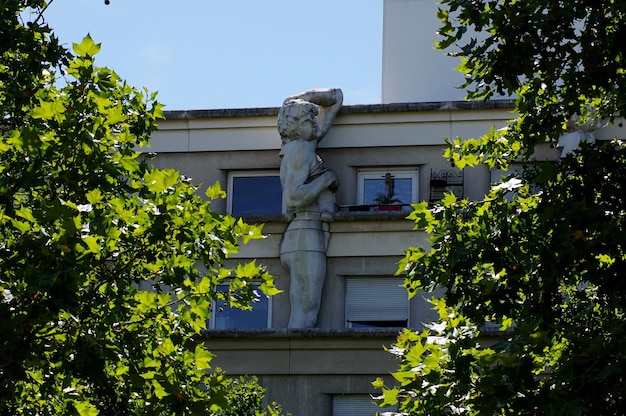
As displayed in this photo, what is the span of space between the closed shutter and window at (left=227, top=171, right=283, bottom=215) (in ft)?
6.94

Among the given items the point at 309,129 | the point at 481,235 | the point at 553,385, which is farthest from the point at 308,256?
the point at 553,385

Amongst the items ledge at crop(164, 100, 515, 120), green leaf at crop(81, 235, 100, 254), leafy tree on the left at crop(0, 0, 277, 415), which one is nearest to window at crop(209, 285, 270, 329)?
ledge at crop(164, 100, 515, 120)

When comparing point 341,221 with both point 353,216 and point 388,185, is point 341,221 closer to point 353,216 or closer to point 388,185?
point 353,216

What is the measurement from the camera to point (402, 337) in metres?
14.1

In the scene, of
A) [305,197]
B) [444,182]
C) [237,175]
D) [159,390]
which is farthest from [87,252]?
[237,175]

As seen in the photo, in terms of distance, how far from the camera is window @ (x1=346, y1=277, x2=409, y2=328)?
2452 cm

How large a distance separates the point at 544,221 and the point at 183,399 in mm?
3611

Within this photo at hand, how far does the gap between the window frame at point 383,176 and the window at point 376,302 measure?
59.6 inches

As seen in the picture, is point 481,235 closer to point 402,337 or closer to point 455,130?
point 402,337

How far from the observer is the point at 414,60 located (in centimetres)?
2758

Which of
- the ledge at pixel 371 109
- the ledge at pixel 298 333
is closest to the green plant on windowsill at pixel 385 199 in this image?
the ledge at pixel 371 109

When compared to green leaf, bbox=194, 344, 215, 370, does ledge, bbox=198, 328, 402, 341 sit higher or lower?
higher

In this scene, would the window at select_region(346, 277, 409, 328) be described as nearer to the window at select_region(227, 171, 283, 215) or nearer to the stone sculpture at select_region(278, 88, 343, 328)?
the stone sculpture at select_region(278, 88, 343, 328)

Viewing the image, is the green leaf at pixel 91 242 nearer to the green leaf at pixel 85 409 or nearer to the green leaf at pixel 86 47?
the green leaf at pixel 85 409
